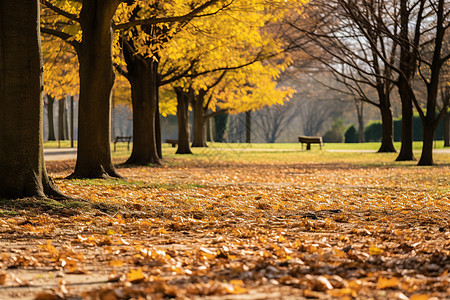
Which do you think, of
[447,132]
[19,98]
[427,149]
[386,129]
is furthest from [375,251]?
[447,132]

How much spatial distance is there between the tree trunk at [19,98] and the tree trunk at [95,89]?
3.18 m

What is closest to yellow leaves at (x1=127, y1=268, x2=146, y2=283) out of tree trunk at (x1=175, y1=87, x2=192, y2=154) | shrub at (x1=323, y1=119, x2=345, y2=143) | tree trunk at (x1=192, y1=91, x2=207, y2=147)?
tree trunk at (x1=175, y1=87, x2=192, y2=154)

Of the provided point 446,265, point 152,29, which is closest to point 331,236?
point 446,265

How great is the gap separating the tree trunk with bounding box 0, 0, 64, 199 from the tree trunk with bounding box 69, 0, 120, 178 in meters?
3.18

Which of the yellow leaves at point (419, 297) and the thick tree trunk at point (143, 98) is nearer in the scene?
the yellow leaves at point (419, 297)

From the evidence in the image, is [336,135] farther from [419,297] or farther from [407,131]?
[419,297]

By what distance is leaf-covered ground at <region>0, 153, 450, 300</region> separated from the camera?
3.62 metres

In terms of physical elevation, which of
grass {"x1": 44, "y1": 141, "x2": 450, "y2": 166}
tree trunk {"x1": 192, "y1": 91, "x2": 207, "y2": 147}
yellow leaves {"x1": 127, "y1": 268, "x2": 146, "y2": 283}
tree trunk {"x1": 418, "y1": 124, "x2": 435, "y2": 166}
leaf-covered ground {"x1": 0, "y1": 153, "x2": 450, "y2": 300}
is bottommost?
leaf-covered ground {"x1": 0, "y1": 153, "x2": 450, "y2": 300}

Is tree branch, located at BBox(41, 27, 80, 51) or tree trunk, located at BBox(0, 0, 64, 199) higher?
tree branch, located at BBox(41, 27, 80, 51)

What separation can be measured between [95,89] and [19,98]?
A: 3746 mm

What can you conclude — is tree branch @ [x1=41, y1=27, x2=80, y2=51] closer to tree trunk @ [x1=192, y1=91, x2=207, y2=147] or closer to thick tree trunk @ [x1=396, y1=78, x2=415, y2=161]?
thick tree trunk @ [x1=396, y1=78, x2=415, y2=161]

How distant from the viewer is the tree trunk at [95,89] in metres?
10.4

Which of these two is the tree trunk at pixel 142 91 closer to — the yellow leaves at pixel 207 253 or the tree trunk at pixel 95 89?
the tree trunk at pixel 95 89

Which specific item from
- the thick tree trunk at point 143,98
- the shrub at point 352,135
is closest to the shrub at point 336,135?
the shrub at point 352,135
